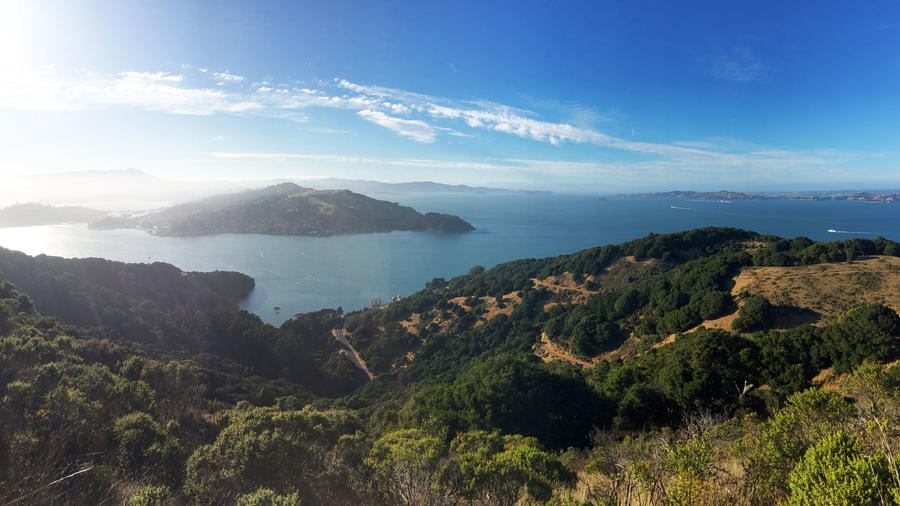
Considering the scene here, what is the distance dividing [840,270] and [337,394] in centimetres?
3086

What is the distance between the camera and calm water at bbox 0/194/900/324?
5247 centimetres

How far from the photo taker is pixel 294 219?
97.1 meters

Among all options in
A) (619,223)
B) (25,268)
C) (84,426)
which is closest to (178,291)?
(25,268)

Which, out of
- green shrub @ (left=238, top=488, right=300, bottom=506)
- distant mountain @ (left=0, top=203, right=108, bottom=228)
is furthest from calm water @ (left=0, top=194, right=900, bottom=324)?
green shrub @ (left=238, top=488, right=300, bottom=506)

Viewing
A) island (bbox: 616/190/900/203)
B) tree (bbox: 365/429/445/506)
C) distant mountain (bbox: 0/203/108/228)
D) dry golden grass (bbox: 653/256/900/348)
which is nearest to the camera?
tree (bbox: 365/429/445/506)

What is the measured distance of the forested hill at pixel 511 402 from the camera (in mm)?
4824

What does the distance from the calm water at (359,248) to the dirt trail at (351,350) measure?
9.70 meters

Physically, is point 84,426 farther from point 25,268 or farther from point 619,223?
point 619,223

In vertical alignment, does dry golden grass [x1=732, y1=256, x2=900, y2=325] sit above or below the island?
below

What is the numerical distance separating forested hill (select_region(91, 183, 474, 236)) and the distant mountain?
642 cm

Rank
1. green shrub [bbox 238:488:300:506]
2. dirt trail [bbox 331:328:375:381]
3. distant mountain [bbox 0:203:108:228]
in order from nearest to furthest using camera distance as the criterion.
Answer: green shrub [bbox 238:488:300:506] → dirt trail [bbox 331:328:375:381] → distant mountain [bbox 0:203:108:228]

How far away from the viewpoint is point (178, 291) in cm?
3684

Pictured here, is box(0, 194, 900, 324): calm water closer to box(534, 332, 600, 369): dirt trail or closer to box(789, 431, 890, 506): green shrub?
box(534, 332, 600, 369): dirt trail

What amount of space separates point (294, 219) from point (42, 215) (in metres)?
49.0
